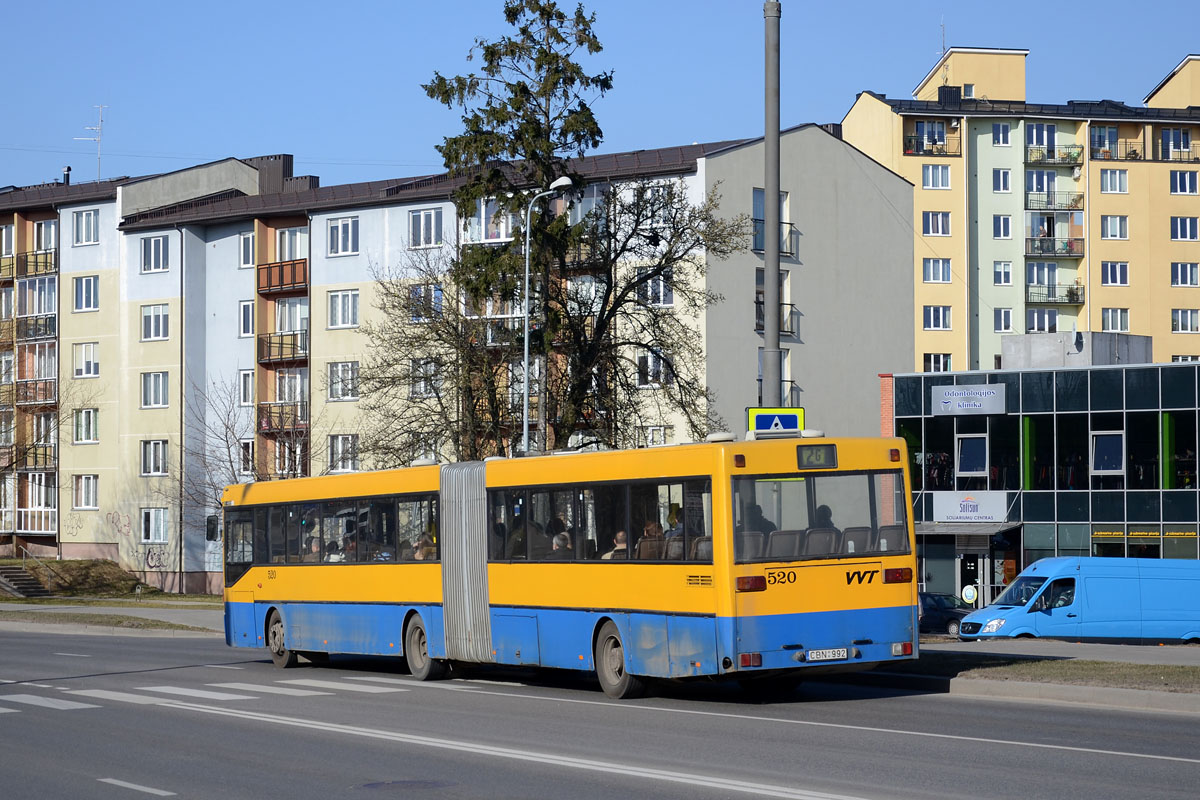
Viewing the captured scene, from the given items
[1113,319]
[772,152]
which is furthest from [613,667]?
[1113,319]

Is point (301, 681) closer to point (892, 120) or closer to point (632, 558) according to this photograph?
point (632, 558)

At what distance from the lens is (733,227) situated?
38.8 m

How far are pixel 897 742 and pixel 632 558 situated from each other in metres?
5.19

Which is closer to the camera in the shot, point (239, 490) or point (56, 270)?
point (239, 490)

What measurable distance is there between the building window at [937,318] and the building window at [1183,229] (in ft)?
48.7

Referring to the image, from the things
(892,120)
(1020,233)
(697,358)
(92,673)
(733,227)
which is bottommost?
(92,673)

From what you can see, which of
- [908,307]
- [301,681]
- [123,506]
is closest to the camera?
[301,681]

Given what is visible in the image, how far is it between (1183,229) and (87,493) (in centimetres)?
6294

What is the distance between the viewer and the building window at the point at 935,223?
89.6 meters

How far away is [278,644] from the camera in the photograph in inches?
981

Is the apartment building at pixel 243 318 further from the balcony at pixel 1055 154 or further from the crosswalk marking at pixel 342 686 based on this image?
the balcony at pixel 1055 154

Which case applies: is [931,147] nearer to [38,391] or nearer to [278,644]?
[38,391]

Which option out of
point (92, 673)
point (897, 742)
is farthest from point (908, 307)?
point (897, 742)

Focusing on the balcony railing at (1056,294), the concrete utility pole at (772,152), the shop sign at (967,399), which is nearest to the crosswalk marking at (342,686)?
the concrete utility pole at (772,152)
